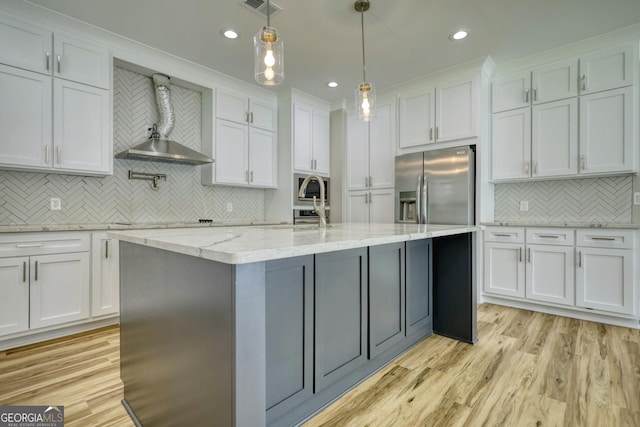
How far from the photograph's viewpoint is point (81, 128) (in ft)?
9.02

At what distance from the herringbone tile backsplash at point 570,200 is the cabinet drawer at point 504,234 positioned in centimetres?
42

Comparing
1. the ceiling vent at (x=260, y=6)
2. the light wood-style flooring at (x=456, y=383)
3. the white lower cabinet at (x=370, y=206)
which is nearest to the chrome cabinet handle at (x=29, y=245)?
the light wood-style flooring at (x=456, y=383)

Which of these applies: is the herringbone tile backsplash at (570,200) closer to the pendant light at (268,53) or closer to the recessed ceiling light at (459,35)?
the recessed ceiling light at (459,35)

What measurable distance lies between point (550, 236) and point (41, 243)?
14.7 ft

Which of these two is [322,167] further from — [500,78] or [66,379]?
[66,379]

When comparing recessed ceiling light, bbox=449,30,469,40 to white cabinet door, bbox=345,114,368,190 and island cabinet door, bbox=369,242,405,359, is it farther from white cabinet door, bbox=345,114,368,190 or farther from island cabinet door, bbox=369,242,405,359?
island cabinet door, bbox=369,242,405,359

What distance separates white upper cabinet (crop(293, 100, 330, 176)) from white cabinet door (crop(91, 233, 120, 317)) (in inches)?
93.1

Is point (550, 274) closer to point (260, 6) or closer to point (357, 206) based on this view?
point (357, 206)

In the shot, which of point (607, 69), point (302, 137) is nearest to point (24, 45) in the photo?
point (302, 137)

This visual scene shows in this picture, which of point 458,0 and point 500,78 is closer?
point 458,0

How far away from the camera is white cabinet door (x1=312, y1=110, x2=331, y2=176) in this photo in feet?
15.3

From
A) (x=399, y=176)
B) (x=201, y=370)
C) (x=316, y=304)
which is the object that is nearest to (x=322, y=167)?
(x=399, y=176)

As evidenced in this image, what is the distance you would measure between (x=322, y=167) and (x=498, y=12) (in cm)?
277

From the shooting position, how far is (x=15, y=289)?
7.67ft
